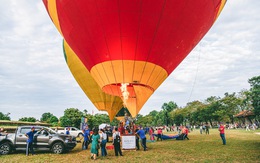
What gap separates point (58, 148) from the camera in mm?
10961

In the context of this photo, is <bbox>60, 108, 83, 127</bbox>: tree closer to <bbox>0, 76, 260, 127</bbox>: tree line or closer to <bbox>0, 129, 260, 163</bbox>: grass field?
<bbox>0, 76, 260, 127</bbox>: tree line

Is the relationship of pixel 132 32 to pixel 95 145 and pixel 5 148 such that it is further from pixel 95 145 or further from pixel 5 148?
pixel 5 148

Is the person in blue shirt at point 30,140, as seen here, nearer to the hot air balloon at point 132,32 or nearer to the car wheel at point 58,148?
the car wheel at point 58,148

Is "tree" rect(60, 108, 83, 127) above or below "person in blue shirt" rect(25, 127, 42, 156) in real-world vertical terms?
above

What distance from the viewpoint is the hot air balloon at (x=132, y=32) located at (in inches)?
295

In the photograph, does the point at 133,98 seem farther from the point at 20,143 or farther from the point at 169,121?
the point at 169,121

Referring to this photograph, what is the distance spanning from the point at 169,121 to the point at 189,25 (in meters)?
87.2

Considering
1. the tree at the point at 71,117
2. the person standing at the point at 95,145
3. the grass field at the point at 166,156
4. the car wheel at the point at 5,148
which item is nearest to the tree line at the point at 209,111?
the tree at the point at 71,117

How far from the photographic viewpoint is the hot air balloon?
7.50 meters

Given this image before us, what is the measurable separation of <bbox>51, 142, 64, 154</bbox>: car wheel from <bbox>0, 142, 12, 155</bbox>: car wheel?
225 centimetres

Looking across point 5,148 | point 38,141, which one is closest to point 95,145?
point 38,141

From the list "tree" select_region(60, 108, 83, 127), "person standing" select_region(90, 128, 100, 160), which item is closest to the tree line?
"tree" select_region(60, 108, 83, 127)

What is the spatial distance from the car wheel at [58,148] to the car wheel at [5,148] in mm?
2246

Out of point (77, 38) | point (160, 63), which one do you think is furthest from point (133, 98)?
point (77, 38)
